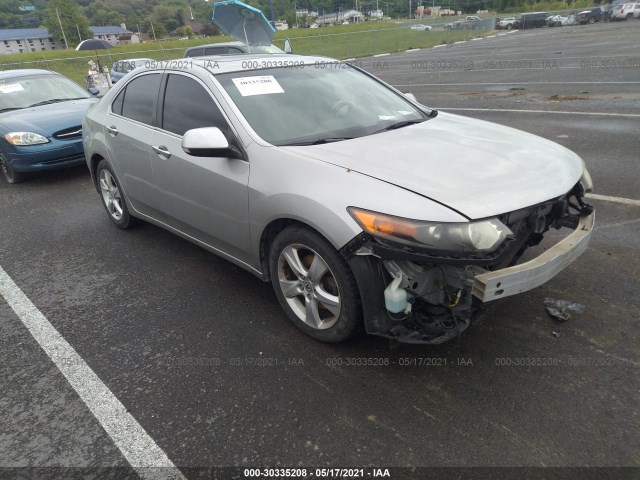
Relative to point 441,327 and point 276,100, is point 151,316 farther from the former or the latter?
point 441,327

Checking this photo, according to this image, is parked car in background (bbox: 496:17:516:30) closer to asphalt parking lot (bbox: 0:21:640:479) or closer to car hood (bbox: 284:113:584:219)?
asphalt parking lot (bbox: 0:21:640:479)

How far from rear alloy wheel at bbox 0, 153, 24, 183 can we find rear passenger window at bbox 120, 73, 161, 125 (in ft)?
12.7

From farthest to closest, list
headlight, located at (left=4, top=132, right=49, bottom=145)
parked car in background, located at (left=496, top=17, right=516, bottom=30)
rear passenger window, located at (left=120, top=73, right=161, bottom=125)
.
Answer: parked car in background, located at (left=496, top=17, right=516, bottom=30) → headlight, located at (left=4, top=132, right=49, bottom=145) → rear passenger window, located at (left=120, top=73, right=161, bottom=125)

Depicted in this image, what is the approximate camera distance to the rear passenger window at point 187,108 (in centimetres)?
332

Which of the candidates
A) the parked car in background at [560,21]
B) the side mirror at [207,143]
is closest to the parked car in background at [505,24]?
the parked car in background at [560,21]

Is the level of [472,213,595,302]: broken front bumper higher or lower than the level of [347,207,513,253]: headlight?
lower

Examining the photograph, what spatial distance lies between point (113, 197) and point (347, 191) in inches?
133

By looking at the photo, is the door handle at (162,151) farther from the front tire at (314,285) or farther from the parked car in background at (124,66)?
the parked car in background at (124,66)

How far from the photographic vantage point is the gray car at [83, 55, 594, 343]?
7.68 ft

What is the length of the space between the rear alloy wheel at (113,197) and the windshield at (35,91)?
396cm

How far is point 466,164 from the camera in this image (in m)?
2.71

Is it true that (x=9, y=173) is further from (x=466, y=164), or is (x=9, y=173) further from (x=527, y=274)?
(x=527, y=274)

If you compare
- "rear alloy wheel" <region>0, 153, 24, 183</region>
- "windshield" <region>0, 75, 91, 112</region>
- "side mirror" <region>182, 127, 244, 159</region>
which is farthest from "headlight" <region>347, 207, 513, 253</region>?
"windshield" <region>0, 75, 91, 112</region>

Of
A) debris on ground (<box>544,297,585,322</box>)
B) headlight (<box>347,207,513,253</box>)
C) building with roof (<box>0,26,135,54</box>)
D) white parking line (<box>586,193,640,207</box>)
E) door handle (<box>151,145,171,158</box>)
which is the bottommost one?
debris on ground (<box>544,297,585,322</box>)
